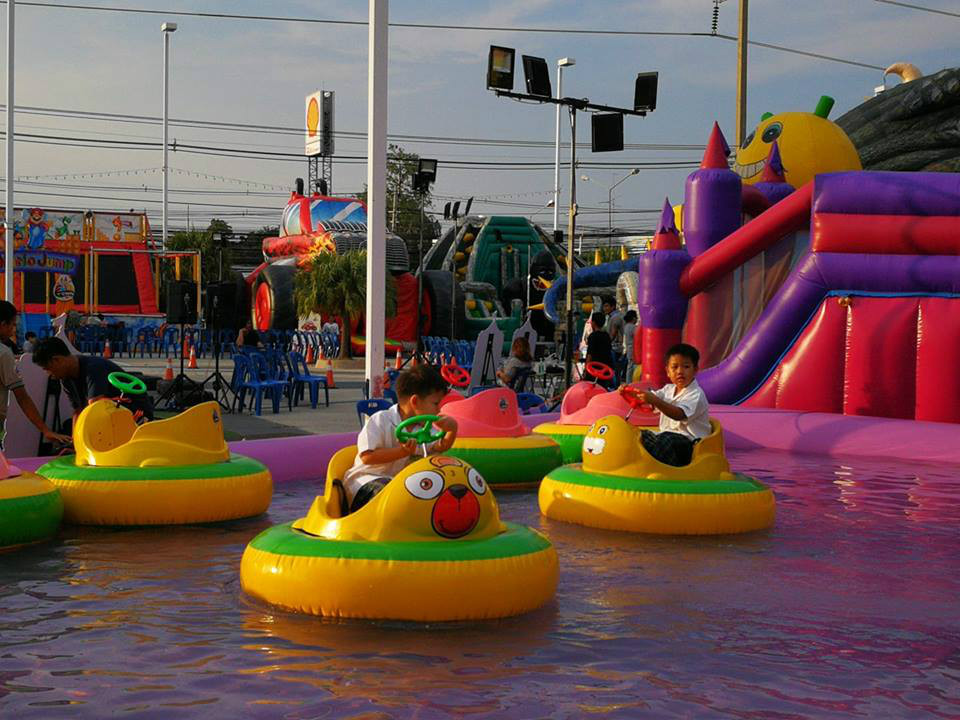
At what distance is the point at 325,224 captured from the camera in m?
33.7

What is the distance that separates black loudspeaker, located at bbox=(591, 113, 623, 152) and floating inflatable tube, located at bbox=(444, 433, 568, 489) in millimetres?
8646

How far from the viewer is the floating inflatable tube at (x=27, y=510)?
7091 mm

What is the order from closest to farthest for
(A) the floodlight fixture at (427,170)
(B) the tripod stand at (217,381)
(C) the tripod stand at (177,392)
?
(C) the tripod stand at (177,392), (B) the tripod stand at (217,381), (A) the floodlight fixture at (427,170)

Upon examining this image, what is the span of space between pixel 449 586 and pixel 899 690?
202cm

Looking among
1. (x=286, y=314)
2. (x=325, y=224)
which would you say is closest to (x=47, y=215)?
(x=325, y=224)

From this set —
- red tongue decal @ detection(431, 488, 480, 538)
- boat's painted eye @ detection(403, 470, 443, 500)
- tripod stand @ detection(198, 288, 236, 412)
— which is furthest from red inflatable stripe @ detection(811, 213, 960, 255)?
boat's painted eye @ detection(403, 470, 443, 500)

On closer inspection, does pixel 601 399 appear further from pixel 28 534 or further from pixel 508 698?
pixel 508 698

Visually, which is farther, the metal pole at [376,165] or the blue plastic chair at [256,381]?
the blue plastic chair at [256,381]

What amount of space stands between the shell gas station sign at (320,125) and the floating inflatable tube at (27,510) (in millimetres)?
44543

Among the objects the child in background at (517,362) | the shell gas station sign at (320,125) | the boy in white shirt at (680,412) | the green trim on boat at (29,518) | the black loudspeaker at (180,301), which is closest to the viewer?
the green trim on boat at (29,518)

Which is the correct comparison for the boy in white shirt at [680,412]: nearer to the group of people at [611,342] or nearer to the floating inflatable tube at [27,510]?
the floating inflatable tube at [27,510]

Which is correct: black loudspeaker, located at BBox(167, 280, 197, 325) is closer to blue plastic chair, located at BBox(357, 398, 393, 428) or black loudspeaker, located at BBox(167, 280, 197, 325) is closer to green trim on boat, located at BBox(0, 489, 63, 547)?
blue plastic chair, located at BBox(357, 398, 393, 428)

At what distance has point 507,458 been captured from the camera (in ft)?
33.4

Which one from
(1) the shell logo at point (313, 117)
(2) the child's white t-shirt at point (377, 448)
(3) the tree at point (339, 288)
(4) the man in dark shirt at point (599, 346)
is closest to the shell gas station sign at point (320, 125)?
(1) the shell logo at point (313, 117)
